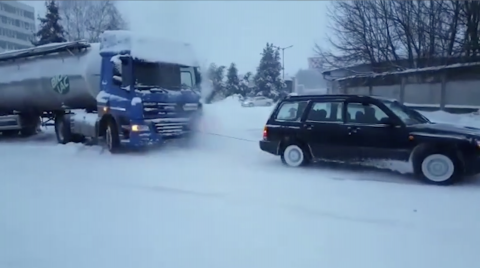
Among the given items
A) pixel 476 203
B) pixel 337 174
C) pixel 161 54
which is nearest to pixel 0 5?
pixel 161 54

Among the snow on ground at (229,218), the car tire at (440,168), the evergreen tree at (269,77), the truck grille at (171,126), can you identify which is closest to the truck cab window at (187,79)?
the truck grille at (171,126)

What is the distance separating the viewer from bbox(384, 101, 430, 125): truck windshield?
7.07 metres

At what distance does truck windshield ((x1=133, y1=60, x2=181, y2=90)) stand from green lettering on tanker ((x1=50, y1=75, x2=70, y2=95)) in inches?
147

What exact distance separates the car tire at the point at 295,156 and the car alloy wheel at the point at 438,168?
2.28 metres

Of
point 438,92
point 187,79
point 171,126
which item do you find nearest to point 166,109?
point 171,126

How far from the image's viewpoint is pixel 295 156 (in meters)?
8.20

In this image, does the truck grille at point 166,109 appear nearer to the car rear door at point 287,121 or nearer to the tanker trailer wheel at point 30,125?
the car rear door at point 287,121

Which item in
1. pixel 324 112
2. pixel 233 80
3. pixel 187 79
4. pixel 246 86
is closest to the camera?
pixel 324 112

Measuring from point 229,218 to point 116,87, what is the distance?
6268 mm

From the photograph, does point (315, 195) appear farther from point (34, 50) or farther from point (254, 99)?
point (254, 99)

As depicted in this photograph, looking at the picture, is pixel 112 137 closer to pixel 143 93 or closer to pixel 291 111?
pixel 143 93

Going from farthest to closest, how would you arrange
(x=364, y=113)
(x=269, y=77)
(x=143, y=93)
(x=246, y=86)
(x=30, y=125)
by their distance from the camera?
1. (x=246, y=86)
2. (x=269, y=77)
3. (x=30, y=125)
4. (x=143, y=93)
5. (x=364, y=113)

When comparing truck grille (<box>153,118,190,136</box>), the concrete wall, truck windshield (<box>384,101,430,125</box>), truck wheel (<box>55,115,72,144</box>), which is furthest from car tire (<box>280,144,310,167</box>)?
truck wheel (<box>55,115,72,144</box>)

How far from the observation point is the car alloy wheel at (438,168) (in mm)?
6477
